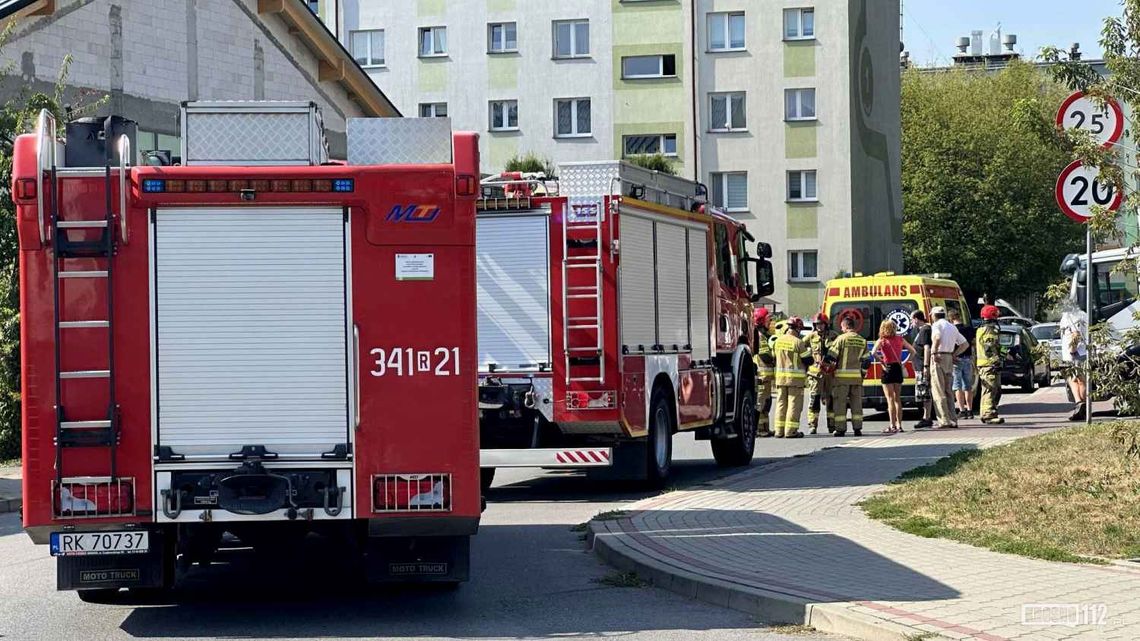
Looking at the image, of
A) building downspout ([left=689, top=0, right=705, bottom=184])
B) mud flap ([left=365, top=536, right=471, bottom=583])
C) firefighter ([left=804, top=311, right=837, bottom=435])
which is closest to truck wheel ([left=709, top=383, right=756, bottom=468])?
firefighter ([left=804, top=311, right=837, bottom=435])

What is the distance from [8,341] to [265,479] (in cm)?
1239

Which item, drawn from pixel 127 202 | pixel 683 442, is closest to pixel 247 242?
pixel 127 202

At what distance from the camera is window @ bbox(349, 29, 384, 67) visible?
60.4m

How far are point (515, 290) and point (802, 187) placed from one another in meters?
43.1

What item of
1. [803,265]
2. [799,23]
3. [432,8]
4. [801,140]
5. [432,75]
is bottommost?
[803,265]

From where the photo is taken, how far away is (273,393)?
29.3 ft

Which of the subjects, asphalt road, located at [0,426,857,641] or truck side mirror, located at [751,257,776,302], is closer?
asphalt road, located at [0,426,857,641]

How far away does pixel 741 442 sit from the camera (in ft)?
61.1

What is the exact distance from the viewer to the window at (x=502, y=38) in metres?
58.8

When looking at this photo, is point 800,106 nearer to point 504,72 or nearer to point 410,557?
point 504,72

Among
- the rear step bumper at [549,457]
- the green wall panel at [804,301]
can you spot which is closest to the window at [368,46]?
the green wall panel at [804,301]

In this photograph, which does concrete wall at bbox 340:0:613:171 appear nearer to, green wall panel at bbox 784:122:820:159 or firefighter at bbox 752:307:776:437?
green wall panel at bbox 784:122:820:159

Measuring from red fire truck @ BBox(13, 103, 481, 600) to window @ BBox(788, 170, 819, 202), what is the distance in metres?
48.9

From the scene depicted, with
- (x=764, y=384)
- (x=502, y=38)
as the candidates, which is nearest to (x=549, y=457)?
(x=764, y=384)
